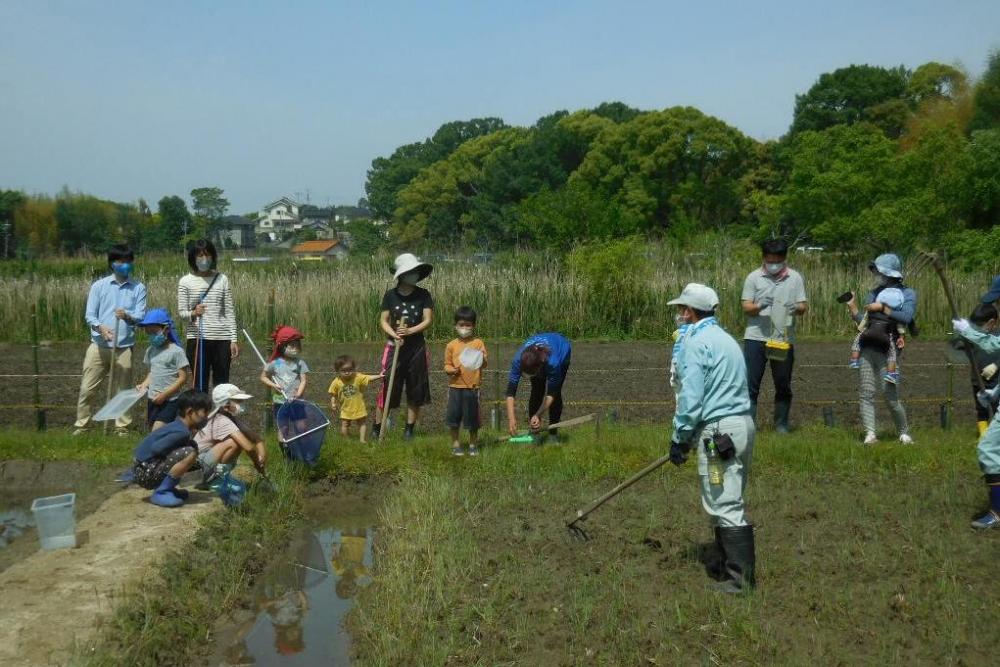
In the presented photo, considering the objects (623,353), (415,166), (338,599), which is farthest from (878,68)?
(338,599)

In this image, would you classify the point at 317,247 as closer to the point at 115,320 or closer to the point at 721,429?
the point at 115,320

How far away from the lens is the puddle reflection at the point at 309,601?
5352 millimetres

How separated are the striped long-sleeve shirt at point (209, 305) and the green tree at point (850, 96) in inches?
1610

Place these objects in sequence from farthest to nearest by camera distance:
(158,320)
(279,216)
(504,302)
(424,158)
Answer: (279,216), (424,158), (504,302), (158,320)

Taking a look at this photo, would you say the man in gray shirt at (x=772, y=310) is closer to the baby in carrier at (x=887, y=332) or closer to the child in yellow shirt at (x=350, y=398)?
the baby in carrier at (x=887, y=332)

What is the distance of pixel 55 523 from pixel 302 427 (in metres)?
2.35

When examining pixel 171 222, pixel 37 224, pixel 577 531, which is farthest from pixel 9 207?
pixel 577 531

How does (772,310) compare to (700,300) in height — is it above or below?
below

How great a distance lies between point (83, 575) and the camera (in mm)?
5699

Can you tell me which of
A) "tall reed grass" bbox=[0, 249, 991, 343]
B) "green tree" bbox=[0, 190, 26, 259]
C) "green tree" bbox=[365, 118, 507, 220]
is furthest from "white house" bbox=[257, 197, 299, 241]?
"tall reed grass" bbox=[0, 249, 991, 343]

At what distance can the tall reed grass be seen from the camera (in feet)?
59.6

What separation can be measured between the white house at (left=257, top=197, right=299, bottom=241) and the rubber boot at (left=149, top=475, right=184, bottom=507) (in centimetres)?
10886

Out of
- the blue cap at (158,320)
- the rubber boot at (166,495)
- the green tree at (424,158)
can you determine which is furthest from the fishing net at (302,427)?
the green tree at (424,158)

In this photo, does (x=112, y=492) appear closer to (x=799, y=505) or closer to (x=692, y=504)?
(x=692, y=504)
